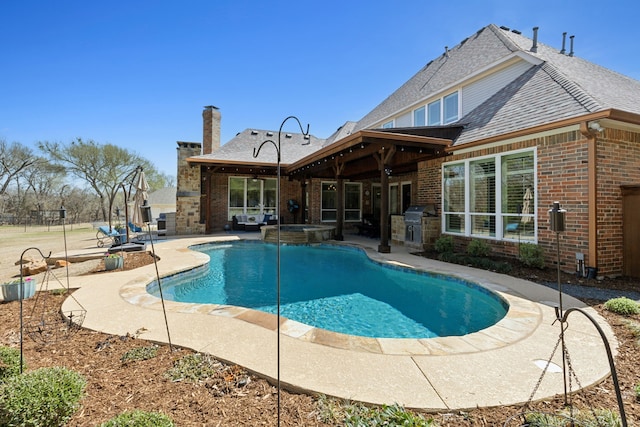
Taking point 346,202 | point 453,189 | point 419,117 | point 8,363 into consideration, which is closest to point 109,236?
point 8,363

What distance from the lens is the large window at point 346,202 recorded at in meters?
15.5

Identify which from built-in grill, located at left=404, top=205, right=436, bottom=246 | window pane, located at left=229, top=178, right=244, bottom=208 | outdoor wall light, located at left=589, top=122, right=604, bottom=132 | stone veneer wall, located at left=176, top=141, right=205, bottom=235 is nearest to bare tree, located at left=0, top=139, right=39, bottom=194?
stone veneer wall, located at left=176, top=141, right=205, bottom=235

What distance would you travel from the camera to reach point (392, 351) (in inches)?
109

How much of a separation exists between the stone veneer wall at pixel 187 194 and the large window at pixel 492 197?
35.6 feet

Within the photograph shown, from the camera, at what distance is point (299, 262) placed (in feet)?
27.3

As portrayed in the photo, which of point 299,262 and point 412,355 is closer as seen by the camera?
point 412,355

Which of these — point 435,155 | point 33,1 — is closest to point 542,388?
A: point 435,155

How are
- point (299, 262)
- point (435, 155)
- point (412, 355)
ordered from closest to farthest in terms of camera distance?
point (412, 355) → point (299, 262) → point (435, 155)

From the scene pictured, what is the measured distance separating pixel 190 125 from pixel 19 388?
17.9 metres

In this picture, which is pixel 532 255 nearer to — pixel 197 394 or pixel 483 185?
pixel 483 185

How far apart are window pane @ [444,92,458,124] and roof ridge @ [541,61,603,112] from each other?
286cm

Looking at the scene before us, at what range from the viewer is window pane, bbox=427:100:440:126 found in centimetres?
1148

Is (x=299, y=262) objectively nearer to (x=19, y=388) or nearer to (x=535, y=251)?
(x=535, y=251)

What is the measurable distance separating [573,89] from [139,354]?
31.8 feet
